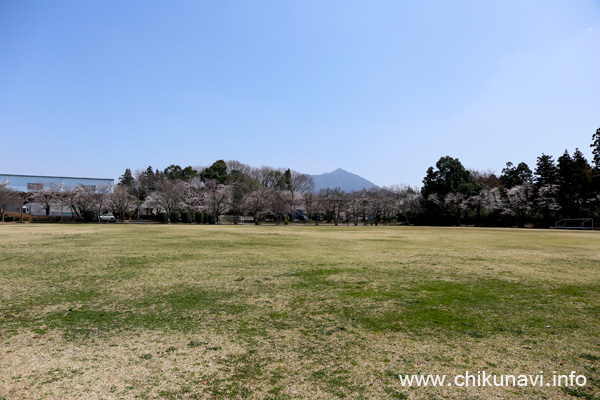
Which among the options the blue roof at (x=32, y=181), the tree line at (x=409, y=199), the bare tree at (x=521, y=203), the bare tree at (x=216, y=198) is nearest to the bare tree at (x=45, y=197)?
the tree line at (x=409, y=199)

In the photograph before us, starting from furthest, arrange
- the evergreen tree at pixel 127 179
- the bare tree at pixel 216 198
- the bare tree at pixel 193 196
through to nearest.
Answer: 1. the evergreen tree at pixel 127 179
2. the bare tree at pixel 193 196
3. the bare tree at pixel 216 198

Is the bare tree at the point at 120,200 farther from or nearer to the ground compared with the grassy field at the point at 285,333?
farther from the ground

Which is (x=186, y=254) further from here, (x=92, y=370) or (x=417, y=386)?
(x=417, y=386)

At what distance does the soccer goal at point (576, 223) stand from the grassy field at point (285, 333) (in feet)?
171

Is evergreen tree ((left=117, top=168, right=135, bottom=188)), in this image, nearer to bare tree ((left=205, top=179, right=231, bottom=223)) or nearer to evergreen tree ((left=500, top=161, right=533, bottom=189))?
bare tree ((left=205, top=179, right=231, bottom=223))

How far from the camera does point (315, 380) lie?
3338mm

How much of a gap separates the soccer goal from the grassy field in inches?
2054

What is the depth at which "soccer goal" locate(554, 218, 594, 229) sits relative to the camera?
4806cm

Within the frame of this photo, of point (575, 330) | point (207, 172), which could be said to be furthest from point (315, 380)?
point (207, 172)

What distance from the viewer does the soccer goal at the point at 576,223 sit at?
48056mm

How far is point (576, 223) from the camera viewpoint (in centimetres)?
5019

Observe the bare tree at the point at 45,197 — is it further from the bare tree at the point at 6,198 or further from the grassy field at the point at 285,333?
the grassy field at the point at 285,333

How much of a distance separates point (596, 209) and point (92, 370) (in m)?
65.4

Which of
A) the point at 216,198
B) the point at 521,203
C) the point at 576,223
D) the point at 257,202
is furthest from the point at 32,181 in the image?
the point at 576,223
